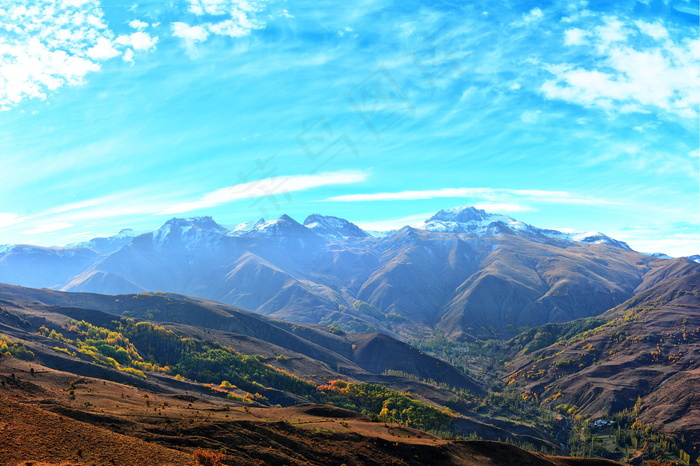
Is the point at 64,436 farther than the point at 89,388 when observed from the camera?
No

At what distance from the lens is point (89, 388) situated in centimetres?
8494

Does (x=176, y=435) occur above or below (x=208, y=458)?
below

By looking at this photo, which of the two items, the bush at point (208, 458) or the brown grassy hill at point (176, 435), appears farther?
the bush at point (208, 458)

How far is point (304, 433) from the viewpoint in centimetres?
7638

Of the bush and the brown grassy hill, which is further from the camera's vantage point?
the bush

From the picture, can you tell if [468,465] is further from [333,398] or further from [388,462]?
[333,398]

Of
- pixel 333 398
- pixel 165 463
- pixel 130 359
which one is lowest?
pixel 333 398

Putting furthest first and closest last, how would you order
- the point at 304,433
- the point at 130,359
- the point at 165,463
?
1. the point at 130,359
2. the point at 304,433
3. the point at 165,463

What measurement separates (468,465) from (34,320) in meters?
207

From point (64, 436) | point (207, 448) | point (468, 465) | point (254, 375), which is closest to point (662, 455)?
point (468, 465)

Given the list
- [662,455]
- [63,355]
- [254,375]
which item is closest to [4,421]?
[63,355]

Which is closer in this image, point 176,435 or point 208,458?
point 208,458

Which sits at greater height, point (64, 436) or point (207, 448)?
point (64, 436)

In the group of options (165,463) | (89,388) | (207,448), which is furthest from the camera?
(89,388)
